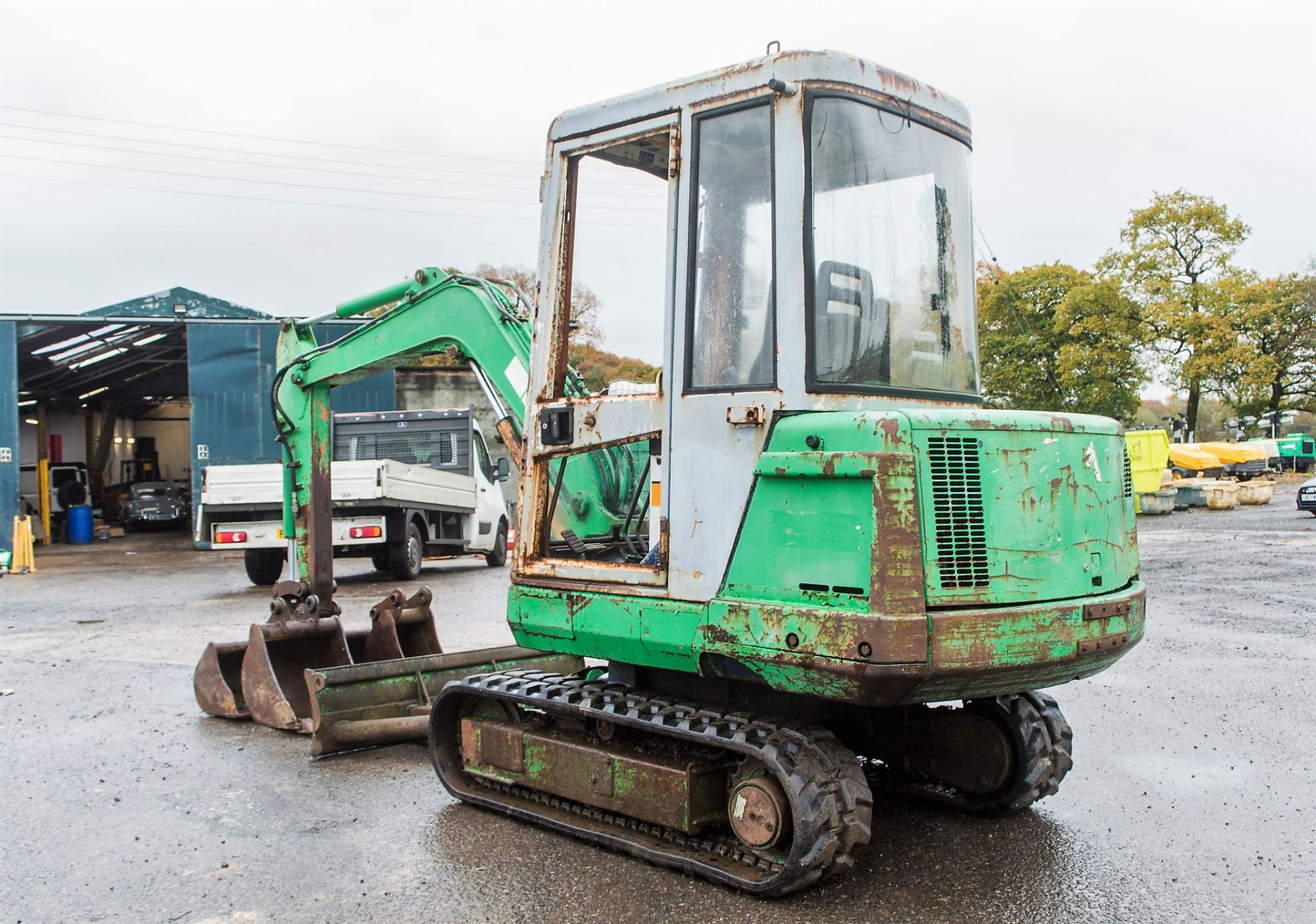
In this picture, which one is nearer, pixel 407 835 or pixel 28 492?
pixel 407 835

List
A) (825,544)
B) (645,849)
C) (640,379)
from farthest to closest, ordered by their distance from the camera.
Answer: (640,379), (645,849), (825,544)

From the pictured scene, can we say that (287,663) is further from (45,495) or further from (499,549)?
(45,495)

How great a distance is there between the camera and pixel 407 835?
497 centimetres

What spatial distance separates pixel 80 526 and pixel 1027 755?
94.3 ft

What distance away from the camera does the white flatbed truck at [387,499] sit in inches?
622

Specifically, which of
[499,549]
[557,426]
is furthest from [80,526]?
[557,426]

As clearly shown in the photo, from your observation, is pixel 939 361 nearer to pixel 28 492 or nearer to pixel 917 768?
pixel 917 768

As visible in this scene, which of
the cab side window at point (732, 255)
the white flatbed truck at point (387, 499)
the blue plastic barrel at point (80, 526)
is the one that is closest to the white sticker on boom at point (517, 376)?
the cab side window at point (732, 255)

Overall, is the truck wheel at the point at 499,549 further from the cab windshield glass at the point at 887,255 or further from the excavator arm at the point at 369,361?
the cab windshield glass at the point at 887,255

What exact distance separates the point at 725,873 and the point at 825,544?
1.31 meters

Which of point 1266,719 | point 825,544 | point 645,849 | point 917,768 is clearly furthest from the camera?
point 1266,719

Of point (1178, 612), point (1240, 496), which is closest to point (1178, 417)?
point (1240, 496)

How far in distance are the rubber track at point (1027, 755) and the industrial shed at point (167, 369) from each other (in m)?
22.2

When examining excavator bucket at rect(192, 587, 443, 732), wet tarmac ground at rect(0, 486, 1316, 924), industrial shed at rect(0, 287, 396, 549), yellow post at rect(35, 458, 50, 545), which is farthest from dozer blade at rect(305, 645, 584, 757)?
yellow post at rect(35, 458, 50, 545)
